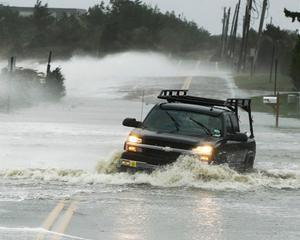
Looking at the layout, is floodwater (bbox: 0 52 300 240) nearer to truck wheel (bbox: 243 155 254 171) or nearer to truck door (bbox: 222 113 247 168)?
truck wheel (bbox: 243 155 254 171)

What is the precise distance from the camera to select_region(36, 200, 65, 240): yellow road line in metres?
8.55

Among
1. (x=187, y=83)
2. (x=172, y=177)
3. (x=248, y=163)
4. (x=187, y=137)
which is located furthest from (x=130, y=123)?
(x=187, y=83)

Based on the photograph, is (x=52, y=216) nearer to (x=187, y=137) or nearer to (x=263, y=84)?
(x=187, y=137)

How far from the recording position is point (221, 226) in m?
9.03

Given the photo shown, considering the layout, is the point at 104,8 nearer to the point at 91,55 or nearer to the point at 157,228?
the point at 91,55

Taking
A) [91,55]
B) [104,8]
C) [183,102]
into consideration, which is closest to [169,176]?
[183,102]

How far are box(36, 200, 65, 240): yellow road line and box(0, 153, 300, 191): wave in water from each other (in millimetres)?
2398

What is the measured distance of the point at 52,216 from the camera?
30.5 ft

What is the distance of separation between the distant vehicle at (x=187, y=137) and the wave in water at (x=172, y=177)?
0.48ft

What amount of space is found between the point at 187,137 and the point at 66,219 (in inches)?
170

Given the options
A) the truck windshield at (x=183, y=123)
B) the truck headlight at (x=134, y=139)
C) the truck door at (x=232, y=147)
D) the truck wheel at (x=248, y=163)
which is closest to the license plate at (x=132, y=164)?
the truck headlight at (x=134, y=139)

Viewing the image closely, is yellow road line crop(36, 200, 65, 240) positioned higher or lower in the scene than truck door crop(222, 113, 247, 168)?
lower

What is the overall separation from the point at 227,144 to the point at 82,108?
26.9m

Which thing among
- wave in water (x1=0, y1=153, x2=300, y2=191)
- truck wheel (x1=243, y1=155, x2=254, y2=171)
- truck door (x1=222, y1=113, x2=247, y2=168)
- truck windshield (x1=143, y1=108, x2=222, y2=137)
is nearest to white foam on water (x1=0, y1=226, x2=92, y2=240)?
wave in water (x1=0, y1=153, x2=300, y2=191)
